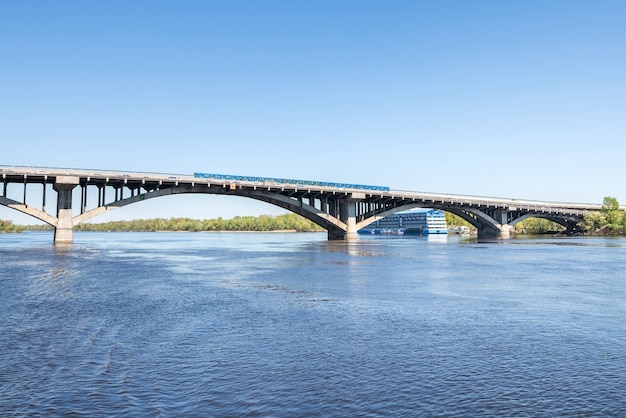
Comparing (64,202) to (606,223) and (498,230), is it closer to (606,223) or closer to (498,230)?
(498,230)

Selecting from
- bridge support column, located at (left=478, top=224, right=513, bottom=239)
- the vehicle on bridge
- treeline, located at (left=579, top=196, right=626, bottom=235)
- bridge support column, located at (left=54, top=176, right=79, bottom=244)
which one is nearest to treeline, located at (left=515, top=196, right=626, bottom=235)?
treeline, located at (left=579, top=196, right=626, bottom=235)

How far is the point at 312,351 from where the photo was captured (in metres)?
13.8

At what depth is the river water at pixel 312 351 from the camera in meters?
9.80

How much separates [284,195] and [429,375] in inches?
3595

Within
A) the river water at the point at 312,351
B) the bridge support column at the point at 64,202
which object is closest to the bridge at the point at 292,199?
the bridge support column at the point at 64,202

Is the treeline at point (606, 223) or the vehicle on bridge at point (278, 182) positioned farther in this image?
the treeline at point (606, 223)

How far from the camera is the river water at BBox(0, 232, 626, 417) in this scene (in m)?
9.80

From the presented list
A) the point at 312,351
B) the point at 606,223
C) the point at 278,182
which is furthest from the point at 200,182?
the point at 606,223

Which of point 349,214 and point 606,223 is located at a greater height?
point 349,214

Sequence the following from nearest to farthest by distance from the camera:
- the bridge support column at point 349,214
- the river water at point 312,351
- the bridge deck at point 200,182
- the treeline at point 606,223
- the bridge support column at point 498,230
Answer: the river water at point 312,351, the bridge deck at point 200,182, the bridge support column at point 349,214, the bridge support column at point 498,230, the treeline at point 606,223

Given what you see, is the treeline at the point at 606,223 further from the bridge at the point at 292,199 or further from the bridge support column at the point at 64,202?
the bridge support column at the point at 64,202

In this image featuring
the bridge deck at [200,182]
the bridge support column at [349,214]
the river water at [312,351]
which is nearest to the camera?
the river water at [312,351]

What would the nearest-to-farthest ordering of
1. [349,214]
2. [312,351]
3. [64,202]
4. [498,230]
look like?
[312,351] < [64,202] < [349,214] < [498,230]

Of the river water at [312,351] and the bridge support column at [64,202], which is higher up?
the bridge support column at [64,202]
